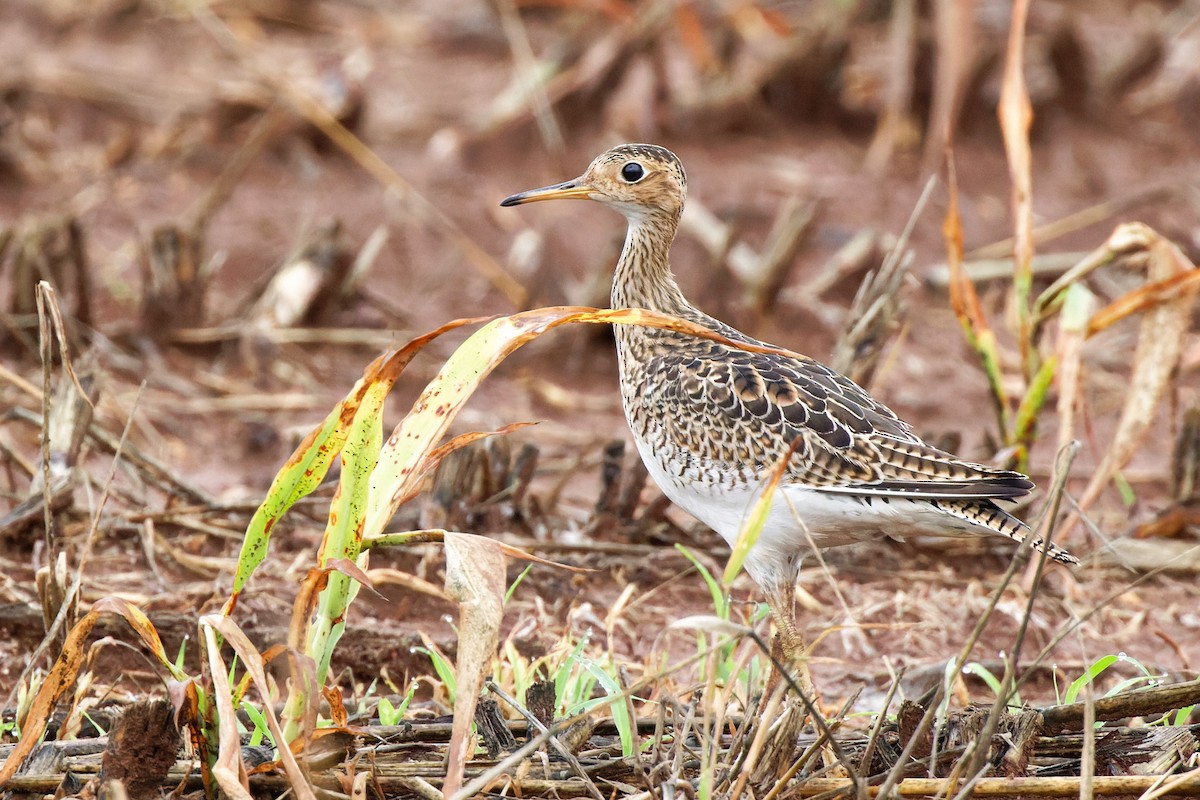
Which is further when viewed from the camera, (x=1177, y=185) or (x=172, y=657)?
(x=1177, y=185)

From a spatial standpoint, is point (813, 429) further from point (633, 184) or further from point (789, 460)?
point (633, 184)

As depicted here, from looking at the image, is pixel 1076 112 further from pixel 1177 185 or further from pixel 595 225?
pixel 595 225

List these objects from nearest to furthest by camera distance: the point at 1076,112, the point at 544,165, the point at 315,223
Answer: the point at 315,223 < the point at 544,165 < the point at 1076,112

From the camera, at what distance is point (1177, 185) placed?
8.55 metres

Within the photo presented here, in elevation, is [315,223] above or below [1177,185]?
below

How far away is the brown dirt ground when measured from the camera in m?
4.93

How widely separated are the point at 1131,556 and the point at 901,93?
440cm

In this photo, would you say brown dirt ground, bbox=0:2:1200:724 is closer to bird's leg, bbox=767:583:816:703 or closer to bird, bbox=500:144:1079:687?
bird's leg, bbox=767:583:816:703

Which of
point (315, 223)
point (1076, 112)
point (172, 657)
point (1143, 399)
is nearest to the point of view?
point (172, 657)

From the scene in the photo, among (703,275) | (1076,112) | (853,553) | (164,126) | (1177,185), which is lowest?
(853,553)

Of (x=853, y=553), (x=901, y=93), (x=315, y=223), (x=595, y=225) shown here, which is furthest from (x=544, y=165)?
(x=853, y=553)

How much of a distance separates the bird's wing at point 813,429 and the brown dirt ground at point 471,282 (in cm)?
50

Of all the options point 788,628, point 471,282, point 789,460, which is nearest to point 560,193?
point 789,460

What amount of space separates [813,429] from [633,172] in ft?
3.73
